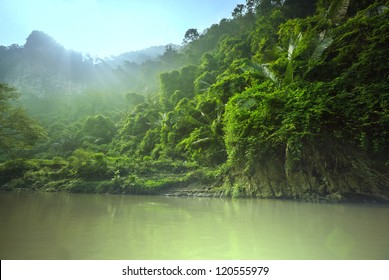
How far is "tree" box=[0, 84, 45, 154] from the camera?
46.5 feet

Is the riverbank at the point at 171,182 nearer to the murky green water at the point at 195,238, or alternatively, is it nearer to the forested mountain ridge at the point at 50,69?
the murky green water at the point at 195,238

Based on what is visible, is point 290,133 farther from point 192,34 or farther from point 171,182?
point 192,34

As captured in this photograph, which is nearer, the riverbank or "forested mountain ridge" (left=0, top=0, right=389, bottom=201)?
"forested mountain ridge" (left=0, top=0, right=389, bottom=201)

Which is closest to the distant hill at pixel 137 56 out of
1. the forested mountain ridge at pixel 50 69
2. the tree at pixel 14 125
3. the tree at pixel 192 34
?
the forested mountain ridge at pixel 50 69

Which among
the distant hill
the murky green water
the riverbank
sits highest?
the distant hill

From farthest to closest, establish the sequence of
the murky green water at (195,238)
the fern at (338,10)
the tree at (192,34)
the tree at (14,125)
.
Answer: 1. the tree at (192,34)
2. the fern at (338,10)
3. the tree at (14,125)
4. the murky green water at (195,238)

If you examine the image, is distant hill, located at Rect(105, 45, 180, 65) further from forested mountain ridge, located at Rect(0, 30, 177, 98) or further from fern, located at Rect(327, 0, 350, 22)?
fern, located at Rect(327, 0, 350, 22)

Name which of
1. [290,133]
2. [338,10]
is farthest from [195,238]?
[338,10]

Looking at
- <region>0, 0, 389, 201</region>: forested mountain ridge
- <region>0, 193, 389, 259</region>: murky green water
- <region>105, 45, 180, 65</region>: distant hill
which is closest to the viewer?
<region>0, 193, 389, 259</region>: murky green water

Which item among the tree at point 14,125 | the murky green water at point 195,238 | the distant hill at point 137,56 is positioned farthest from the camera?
the distant hill at point 137,56

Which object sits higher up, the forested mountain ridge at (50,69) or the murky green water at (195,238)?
the forested mountain ridge at (50,69)

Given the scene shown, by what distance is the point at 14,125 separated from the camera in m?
14.5

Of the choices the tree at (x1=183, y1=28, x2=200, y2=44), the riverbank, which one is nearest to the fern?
the riverbank

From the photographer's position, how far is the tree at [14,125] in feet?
46.5
